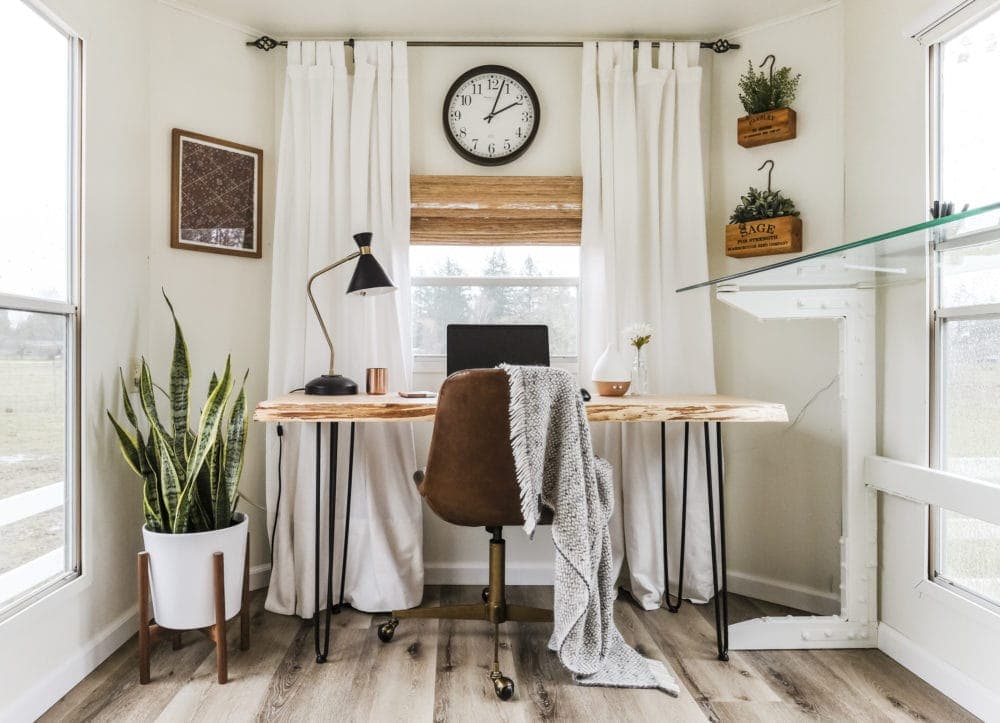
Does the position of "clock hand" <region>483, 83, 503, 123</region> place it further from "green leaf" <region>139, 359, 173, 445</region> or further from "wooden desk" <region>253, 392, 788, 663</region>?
"green leaf" <region>139, 359, 173, 445</region>

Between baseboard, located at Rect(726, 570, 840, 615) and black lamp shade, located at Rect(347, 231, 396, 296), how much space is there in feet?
6.36

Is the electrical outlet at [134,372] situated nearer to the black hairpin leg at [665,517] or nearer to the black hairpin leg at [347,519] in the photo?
the black hairpin leg at [347,519]

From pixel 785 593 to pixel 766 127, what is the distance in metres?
1.92

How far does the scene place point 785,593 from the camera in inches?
98.2

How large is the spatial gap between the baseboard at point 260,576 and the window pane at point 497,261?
147 cm

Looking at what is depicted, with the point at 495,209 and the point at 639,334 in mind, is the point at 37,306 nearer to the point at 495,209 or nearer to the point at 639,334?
the point at 495,209

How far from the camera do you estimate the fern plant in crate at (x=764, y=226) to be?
93.9 inches

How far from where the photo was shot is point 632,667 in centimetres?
191

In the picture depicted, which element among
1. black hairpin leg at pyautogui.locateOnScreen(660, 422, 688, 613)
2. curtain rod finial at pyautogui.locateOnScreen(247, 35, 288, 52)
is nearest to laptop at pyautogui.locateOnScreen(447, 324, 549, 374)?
black hairpin leg at pyautogui.locateOnScreen(660, 422, 688, 613)

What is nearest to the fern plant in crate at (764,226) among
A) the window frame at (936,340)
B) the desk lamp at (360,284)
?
the window frame at (936,340)

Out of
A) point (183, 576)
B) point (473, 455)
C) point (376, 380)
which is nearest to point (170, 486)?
point (183, 576)

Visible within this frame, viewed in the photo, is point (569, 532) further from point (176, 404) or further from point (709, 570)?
point (176, 404)

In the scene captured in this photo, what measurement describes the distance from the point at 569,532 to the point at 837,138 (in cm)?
190

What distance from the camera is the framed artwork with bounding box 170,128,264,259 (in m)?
2.42
